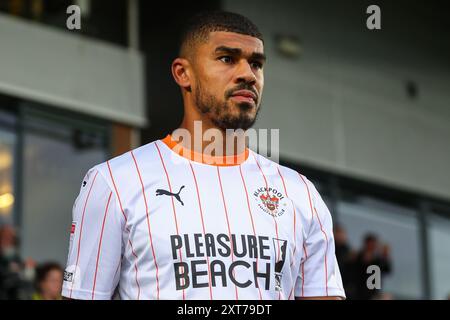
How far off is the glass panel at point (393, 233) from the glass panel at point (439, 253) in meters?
0.32

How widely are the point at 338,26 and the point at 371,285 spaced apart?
559 centimetres

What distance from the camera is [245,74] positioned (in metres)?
3.93

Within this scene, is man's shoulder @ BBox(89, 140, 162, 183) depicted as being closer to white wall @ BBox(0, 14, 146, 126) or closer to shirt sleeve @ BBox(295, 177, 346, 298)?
shirt sleeve @ BBox(295, 177, 346, 298)

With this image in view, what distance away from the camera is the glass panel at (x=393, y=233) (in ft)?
50.9

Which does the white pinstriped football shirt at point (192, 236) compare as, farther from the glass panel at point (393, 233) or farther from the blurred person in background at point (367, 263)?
the glass panel at point (393, 233)

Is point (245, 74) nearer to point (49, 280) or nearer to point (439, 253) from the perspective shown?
point (49, 280)

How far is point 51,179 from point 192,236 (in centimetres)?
969

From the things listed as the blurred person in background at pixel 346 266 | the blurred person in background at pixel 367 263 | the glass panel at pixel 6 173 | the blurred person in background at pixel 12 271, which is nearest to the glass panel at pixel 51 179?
the glass panel at pixel 6 173

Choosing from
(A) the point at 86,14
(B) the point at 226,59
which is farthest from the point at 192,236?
(A) the point at 86,14

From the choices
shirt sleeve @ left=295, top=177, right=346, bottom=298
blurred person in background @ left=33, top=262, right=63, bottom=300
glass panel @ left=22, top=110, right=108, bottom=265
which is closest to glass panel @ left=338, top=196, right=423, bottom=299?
glass panel @ left=22, top=110, right=108, bottom=265

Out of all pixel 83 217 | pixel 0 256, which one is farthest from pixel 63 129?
pixel 83 217

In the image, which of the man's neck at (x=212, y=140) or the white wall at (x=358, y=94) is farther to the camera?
the white wall at (x=358, y=94)

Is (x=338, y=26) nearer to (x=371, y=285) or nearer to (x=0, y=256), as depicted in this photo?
(x=371, y=285)

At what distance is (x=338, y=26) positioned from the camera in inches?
602
